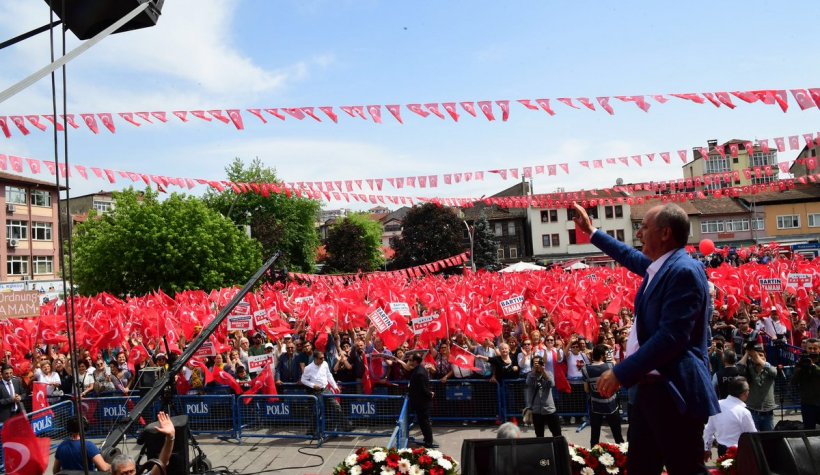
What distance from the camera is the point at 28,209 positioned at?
184 feet

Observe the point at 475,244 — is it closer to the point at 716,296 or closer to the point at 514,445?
the point at 716,296

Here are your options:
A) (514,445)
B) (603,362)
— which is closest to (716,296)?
(603,362)

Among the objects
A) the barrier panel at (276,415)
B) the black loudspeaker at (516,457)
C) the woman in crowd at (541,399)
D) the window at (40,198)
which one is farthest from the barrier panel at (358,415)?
the window at (40,198)

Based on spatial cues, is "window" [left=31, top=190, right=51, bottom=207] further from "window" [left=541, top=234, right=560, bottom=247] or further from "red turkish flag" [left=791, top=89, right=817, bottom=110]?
"red turkish flag" [left=791, top=89, right=817, bottom=110]

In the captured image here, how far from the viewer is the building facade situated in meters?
53.6

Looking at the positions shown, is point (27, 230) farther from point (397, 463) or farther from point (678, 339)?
point (678, 339)

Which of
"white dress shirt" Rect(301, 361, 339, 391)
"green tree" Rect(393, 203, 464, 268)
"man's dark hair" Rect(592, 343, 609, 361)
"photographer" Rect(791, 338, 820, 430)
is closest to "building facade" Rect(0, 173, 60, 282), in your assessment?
"green tree" Rect(393, 203, 464, 268)

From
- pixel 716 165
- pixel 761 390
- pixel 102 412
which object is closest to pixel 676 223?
pixel 761 390

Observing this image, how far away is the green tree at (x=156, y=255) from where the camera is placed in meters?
39.2

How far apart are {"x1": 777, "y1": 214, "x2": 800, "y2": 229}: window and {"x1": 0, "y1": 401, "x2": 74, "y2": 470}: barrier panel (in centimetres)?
7004

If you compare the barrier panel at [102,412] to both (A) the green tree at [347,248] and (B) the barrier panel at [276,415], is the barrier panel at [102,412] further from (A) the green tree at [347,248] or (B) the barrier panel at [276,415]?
(A) the green tree at [347,248]

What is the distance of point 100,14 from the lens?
322 cm

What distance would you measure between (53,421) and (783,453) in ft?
37.2

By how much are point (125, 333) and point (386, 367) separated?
22.3 ft
